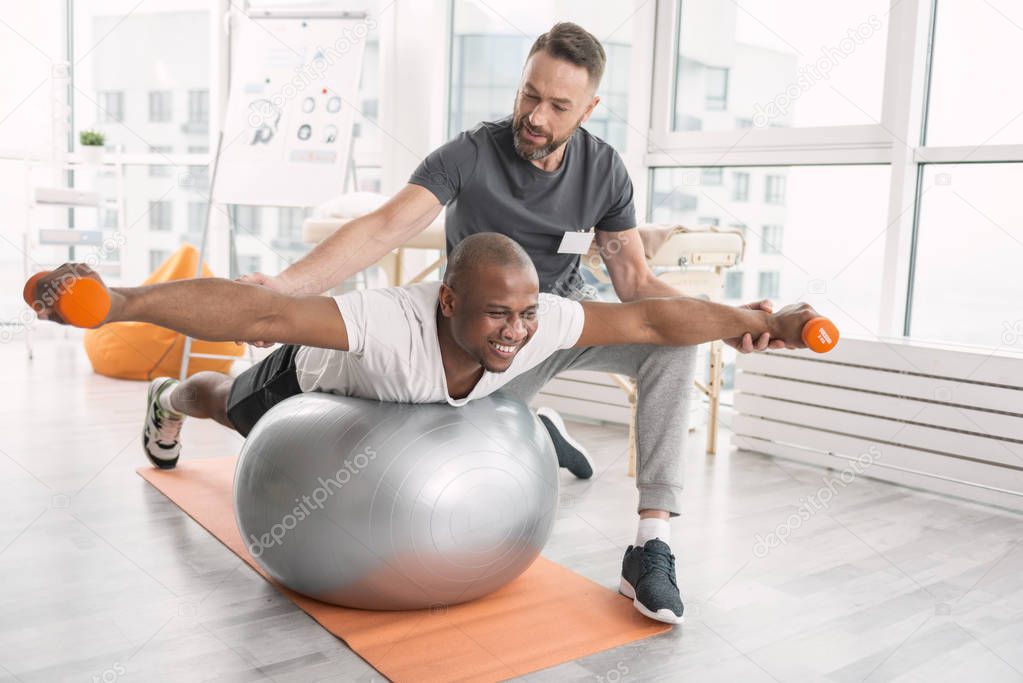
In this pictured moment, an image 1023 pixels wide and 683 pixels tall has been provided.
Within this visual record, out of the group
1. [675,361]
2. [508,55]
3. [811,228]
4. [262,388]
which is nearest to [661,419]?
[675,361]

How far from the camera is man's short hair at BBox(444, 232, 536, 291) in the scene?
173 centimetres

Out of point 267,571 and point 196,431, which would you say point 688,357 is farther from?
point 196,431

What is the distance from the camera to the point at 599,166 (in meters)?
2.31

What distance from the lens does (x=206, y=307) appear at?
4.94 ft

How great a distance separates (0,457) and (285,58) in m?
2.42

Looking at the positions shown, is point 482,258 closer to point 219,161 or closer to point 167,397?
point 167,397

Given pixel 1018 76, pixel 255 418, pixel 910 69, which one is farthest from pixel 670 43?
pixel 255 418

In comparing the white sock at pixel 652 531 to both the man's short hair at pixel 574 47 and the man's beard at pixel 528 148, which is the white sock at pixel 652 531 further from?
the man's short hair at pixel 574 47

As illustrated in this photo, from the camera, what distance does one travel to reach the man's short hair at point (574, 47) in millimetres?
2092

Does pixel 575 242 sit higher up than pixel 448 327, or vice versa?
pixel 575 242

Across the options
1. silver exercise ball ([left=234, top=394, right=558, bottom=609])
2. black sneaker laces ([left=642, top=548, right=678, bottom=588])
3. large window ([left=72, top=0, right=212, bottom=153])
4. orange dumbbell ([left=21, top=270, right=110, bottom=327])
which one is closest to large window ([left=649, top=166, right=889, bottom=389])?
black sneaker laces ([left=642, top=548, right=678, bottom=588])

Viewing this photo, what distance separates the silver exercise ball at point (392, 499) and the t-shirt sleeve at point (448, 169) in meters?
0.53

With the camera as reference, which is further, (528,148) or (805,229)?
(805,229)

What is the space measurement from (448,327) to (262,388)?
1.88ft
